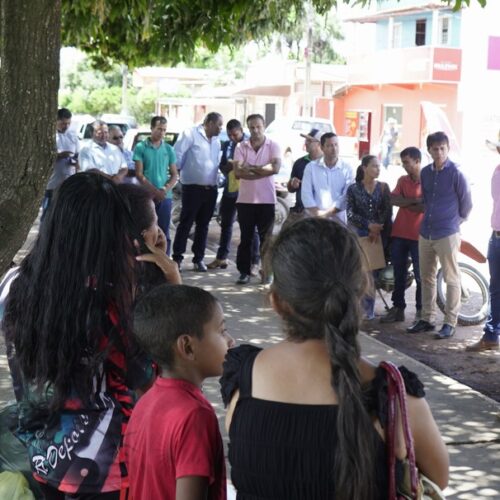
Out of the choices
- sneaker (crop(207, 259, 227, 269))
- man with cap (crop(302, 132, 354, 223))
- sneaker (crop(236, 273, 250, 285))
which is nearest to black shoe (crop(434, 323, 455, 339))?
man with cap (crop(302, 132, 354, 223))

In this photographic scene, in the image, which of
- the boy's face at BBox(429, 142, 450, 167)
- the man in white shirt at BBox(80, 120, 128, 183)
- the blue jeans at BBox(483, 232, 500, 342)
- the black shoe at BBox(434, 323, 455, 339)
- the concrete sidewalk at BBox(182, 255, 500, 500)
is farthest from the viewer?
the man in white shirt at BBox(80, 120, 128, 183)

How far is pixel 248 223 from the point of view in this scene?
39.8 ft

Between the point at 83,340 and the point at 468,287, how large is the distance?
25.9 feet

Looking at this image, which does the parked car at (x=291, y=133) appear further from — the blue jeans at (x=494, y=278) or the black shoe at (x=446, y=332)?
the blue jeans at (x=494, y=278)

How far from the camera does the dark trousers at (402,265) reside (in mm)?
10164

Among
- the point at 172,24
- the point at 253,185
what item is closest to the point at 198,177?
the point at 253,185

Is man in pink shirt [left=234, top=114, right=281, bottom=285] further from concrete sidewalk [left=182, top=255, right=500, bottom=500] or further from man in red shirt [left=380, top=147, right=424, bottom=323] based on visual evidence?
man in red shirt [left=380, top=147, right=424, bottom=323]

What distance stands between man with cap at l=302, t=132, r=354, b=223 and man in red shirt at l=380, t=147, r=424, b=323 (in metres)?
0.69

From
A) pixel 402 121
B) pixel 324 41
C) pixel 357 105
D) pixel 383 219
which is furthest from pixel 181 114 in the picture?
pixel 383 219

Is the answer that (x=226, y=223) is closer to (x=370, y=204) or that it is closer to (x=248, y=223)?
(x=248, y=223)

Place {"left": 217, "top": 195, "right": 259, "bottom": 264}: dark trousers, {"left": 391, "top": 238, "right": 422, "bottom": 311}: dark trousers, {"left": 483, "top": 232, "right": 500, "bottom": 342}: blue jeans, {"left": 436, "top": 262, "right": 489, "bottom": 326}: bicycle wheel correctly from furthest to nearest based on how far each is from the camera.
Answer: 1. {"left": 217, "top": 195, "right": 259, "bottom": 264}: dark trousers
2. {"left": 391, "top": 238, "right": 422, "bottom": 311}: dark trousers
3. {"left": 436, "top": 262, "right": 489, "bottom": 326}: bicycle wheel
4. {"left": 483, "top": 232, "right": 500, "bottom": 342}: blue jeans

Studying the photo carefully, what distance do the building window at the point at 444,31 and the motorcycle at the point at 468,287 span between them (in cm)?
3740

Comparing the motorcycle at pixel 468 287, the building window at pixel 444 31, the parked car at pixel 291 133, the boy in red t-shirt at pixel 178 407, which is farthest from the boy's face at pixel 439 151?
the building window at pixel 444 31

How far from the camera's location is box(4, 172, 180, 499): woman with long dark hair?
305 cm
